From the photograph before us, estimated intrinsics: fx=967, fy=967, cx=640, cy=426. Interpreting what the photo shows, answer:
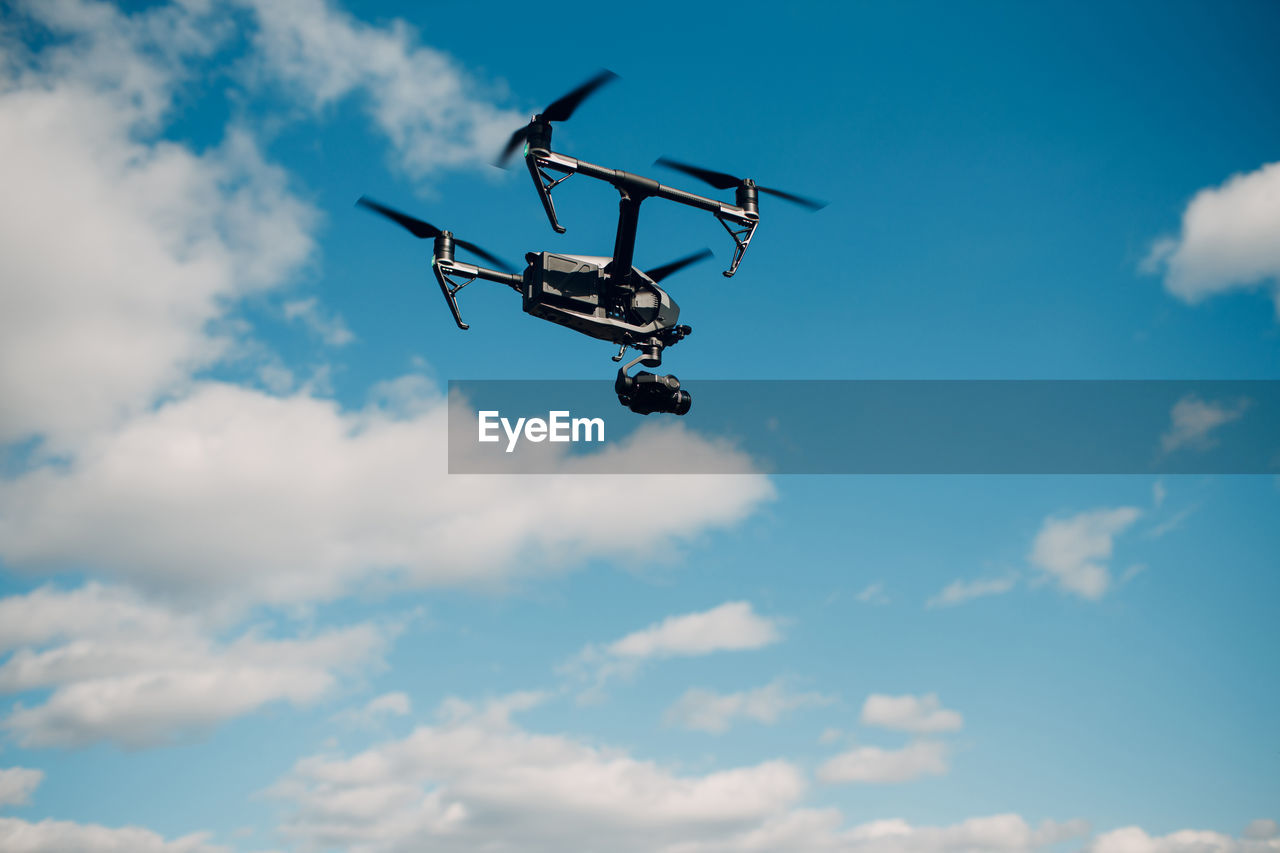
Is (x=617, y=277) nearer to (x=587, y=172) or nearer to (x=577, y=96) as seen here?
(x=587, y=172)

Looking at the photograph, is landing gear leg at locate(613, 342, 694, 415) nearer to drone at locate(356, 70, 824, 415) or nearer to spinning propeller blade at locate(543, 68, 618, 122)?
drone at locate(356, 70, 824, 415)

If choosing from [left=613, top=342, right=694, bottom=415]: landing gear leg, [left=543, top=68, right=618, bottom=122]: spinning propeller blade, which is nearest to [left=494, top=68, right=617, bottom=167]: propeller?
[left=543, top=68, right=618, bottom=122]: spinning propeller blade

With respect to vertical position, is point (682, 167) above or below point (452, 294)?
above

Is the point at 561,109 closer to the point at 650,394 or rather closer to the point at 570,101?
the point at 570,101

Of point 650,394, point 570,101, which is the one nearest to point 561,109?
point 570,101

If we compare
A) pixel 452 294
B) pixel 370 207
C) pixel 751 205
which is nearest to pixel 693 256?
pixel 751 205

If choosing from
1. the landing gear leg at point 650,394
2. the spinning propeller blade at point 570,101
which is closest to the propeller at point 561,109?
the spinning propeller blade at point 570,101
